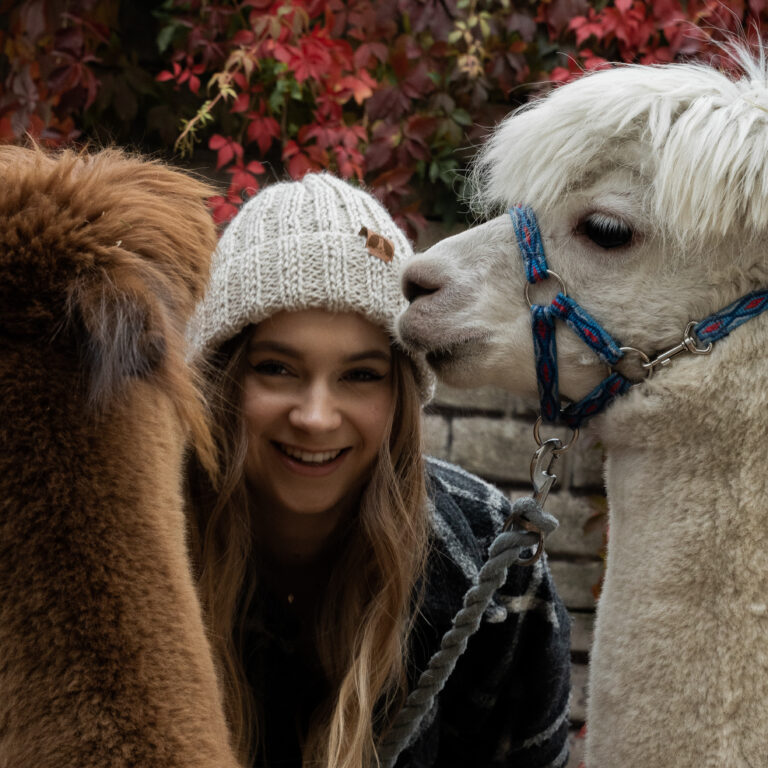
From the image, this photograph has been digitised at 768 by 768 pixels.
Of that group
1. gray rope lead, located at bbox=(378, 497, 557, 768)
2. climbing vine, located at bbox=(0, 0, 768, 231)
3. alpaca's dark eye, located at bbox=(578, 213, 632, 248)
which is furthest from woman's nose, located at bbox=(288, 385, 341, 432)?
climbing vine, located at bbox=(0, 0, 768, 231)

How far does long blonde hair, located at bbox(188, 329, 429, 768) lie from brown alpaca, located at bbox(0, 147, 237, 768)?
74 centimetres

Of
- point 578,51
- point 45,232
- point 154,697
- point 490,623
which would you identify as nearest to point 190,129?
point 578,51

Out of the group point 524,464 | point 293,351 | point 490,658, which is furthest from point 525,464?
point 293,351

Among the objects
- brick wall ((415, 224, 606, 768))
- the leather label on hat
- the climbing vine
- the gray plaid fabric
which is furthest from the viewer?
brick wall ((415, 224, 606, 768))

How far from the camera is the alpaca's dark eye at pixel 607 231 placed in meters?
1.46

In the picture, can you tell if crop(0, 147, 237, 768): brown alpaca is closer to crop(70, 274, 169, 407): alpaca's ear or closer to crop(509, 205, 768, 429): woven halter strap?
crop(70, 274, 169, 407): alpaca's ear

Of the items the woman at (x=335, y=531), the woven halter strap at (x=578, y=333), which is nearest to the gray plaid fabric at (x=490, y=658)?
the woman at (x=335, y=531)

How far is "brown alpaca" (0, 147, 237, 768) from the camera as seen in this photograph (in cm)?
104

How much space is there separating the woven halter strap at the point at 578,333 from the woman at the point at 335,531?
0.42 metres

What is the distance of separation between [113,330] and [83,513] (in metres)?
0.21

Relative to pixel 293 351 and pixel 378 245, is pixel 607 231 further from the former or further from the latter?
pixel 293 351

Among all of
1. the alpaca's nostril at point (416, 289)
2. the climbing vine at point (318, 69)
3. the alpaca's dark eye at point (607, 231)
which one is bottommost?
the alpaca's nostril at point (416, 289)

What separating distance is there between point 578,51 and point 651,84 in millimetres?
1688

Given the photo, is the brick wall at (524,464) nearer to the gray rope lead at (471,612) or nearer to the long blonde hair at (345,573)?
the long blonde hair at (345,573)
